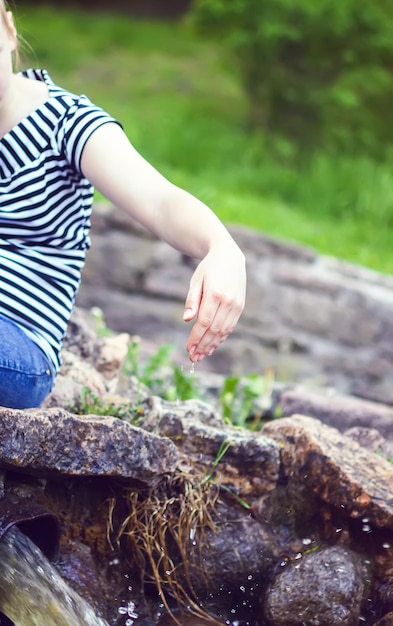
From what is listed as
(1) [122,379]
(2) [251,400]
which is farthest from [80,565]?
(2) [251,400]

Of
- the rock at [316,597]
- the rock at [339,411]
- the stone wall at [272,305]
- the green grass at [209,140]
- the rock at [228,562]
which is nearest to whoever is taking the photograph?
the rock at [316,597]

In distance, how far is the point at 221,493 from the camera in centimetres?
225

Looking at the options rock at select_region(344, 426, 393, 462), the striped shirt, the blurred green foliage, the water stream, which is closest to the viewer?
the water stream

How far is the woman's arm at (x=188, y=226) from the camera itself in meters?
1.48

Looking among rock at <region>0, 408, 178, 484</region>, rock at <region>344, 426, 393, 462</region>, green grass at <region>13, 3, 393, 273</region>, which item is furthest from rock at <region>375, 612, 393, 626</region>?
green grass at <region>13, 3, 393, 273</region>

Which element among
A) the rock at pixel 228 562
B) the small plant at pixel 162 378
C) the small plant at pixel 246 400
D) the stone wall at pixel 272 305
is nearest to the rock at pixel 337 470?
the rock at pixel 228 562

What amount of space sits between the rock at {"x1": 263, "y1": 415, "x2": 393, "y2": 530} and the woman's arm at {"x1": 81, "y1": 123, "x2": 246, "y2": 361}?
768mm

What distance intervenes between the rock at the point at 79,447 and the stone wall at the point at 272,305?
124 inches

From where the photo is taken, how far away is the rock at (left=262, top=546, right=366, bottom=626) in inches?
80.6

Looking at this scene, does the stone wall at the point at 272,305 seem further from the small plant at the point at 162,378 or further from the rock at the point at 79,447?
the rock at the point at 79,447

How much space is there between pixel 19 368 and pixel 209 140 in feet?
20.4

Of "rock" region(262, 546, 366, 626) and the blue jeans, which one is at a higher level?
the blue jeans

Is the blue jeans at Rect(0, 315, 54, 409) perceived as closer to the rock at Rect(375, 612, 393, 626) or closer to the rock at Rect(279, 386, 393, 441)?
the rock at Rect(375, 612, 393, 626)

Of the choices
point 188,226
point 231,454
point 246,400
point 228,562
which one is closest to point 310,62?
point 246,400
